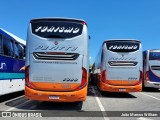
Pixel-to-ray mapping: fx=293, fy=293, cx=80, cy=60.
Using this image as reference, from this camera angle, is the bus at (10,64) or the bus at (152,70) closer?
the bus at (10,64)

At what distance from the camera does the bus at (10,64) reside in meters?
12.5

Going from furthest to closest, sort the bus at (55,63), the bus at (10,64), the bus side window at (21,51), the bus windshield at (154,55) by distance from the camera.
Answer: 1. the bus windshield at (154,55)
2. the bus side window at (21,51)
3. the bus at (10,64)
4. the bus at (55,63)

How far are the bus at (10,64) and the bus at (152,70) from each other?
11.2m

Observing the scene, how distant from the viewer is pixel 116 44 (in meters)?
16.9

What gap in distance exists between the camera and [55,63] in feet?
36.8

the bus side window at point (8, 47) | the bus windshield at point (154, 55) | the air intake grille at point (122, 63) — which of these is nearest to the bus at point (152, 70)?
the bus windshield at point (154, 55)

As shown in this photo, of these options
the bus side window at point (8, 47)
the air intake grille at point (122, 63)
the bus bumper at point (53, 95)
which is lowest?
the bus bumper at point (53, 95)

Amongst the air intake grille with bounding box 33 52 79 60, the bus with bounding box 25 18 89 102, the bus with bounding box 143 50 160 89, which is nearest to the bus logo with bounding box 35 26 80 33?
the bus with bounding box 25 18 89 102

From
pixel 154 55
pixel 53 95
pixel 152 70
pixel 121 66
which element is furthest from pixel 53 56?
pixel 154 55

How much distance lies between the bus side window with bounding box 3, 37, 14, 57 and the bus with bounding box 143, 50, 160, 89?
12791 millimetres

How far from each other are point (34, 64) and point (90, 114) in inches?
114

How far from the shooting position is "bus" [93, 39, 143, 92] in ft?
54.6

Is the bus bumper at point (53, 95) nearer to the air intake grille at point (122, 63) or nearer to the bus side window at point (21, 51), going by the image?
the bus side window at point (21, 51)

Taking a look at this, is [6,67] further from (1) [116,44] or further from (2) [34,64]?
(1) [116,44]
